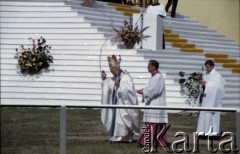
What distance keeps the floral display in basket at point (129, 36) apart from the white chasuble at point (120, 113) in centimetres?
503

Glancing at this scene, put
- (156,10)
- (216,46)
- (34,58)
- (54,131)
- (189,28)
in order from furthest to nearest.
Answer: (189,28) < (216,46) < (156,10) < (34,58) < (54,131)

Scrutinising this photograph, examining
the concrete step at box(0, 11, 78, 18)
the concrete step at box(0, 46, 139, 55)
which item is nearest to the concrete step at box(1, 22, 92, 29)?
the concrete step at box(0, 11, 78, 18)

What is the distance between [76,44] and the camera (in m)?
19.2

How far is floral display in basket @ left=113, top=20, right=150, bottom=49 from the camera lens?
19094 millimetres

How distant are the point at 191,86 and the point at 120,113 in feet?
29.3

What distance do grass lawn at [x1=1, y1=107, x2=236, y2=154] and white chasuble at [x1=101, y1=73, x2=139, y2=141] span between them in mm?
206

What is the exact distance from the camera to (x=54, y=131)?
356 inches

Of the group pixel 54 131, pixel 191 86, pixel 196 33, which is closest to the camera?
pixel 54 131

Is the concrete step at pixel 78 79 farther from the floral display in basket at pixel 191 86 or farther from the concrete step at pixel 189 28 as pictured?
the concrete step at pixel 189 28

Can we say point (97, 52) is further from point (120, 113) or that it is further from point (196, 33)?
point (120, 113)

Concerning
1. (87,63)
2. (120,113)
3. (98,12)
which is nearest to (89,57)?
(87,63)

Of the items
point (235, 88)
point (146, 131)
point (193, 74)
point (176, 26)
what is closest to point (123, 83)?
point (146, 131)

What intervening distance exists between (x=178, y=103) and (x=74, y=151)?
9232 millimetres

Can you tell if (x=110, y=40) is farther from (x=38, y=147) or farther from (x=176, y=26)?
(x=38, y=147)
